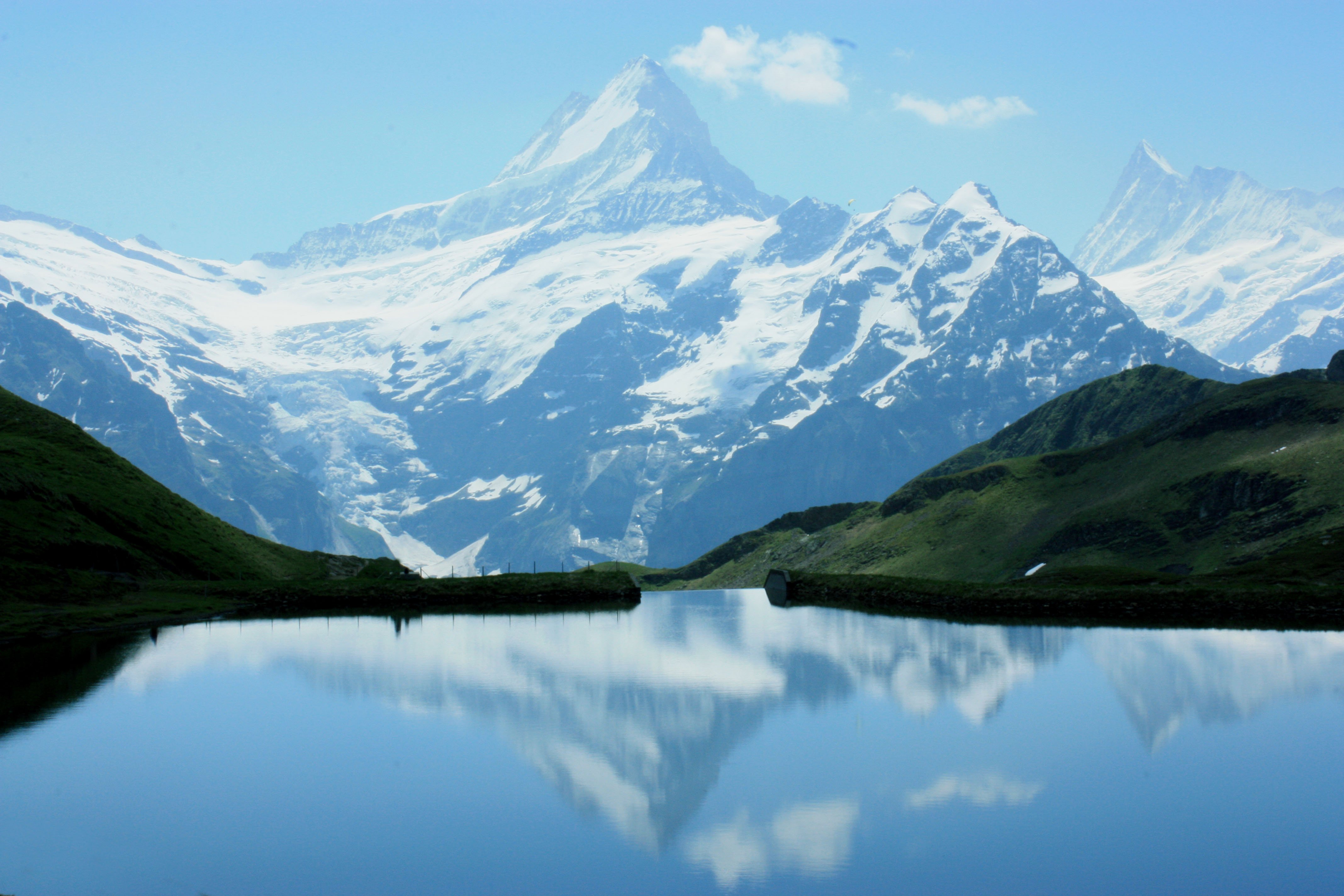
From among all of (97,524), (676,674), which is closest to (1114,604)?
(676,674)

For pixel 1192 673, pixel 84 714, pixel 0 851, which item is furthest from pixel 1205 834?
pixel 84 714

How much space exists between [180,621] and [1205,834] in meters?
87.8

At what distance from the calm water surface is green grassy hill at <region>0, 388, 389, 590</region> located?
32.3m

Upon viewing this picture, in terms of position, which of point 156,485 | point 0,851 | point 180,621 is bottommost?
point 0,851

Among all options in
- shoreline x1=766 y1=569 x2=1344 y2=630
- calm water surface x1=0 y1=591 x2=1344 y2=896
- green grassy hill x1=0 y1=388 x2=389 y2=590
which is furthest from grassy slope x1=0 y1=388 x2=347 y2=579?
shoreline x1=766 y1=569 x2=1344 y2=630

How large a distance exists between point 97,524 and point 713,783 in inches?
3772

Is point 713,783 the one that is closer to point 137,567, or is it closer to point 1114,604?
point 1114,604

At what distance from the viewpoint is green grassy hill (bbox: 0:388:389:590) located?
10575cm

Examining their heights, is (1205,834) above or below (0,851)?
below

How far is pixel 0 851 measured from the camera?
37.5m

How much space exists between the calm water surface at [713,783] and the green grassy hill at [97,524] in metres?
32.3

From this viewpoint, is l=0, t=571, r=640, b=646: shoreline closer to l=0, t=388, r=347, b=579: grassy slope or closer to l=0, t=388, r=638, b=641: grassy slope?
l=0, t=388, r=638, b=641: grassy slope

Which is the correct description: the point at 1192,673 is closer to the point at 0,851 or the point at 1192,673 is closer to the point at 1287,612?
the point at 1287,612

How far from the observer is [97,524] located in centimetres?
11925
